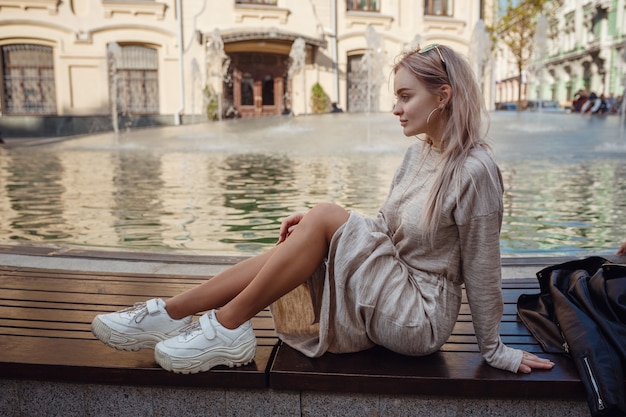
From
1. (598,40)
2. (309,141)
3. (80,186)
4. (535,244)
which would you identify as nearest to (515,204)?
(535,244)

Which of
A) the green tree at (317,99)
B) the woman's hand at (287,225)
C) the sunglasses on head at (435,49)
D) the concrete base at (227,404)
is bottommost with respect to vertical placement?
the concrete base at (227,404)

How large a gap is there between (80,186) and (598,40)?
33.8 metres

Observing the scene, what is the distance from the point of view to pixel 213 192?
279 inches

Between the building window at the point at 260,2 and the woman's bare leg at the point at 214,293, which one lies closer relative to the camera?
the woman's bare leg at the point at 214,293

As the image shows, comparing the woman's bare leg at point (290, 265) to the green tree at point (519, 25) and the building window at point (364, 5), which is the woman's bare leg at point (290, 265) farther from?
the green tree at point (519, 25)

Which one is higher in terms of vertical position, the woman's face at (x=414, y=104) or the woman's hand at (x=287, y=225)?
the woman's face at (x=414, y=104)

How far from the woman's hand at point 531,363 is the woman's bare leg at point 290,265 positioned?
0.69 meters

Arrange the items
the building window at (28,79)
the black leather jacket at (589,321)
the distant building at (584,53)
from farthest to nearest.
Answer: the distant building at (584,53), the building window at (28,79), the black leather jacket at (589,321)

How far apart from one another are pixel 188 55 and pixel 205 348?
18.7 metres

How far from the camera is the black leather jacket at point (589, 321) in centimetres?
171

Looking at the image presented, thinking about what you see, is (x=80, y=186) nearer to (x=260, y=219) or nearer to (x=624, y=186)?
(x=260, y=219)

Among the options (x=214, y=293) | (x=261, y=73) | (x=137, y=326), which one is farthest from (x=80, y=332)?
(x=261, y=73)

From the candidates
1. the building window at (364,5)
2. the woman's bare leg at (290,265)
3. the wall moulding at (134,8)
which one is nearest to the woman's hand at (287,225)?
the woman's bare leg at (290,265)

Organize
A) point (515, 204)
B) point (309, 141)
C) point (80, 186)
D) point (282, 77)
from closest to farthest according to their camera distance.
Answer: point (515, 204), point (80, 186), point (309, 141), point (282, 77)
